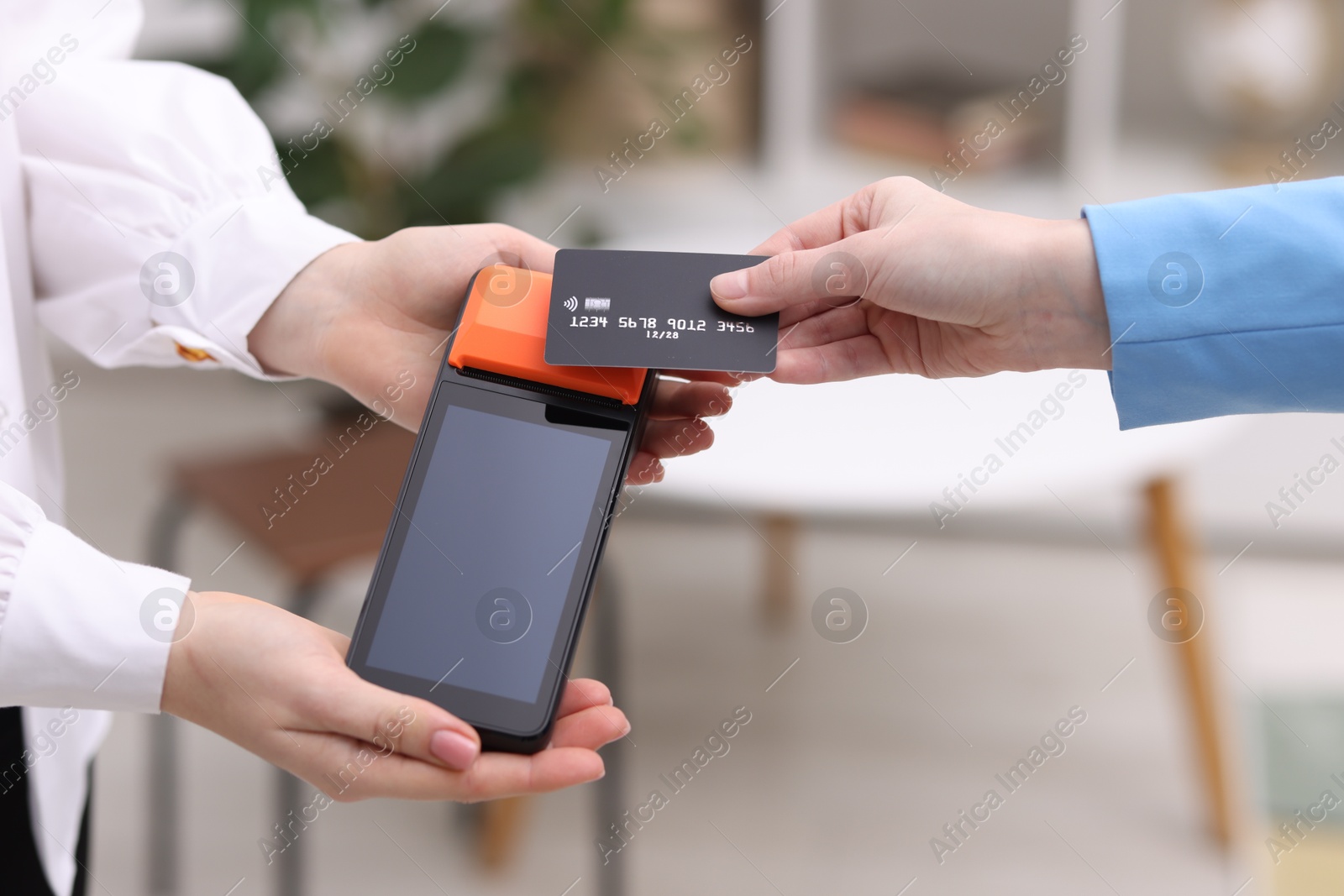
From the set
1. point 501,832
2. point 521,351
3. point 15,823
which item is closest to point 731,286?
point 521,351

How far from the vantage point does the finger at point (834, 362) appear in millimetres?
784

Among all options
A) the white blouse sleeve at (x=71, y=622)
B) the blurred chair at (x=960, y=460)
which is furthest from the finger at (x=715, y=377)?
the blurred chair at (x=960, y=460)

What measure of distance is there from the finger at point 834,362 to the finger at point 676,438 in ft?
0.23

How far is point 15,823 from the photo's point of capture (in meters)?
0.73

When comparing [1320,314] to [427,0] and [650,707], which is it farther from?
[427,0]

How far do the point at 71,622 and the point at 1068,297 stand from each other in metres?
0.64

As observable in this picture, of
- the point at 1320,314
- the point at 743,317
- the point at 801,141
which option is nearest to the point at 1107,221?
the point at 1320,314

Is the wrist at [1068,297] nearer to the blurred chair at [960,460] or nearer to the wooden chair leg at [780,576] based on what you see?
the blurred chair at [960,460]

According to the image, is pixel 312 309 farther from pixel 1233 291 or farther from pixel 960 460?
pixel 960 460

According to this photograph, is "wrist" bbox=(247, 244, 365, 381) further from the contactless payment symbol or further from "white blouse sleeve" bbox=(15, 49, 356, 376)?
the contactless payment symbol

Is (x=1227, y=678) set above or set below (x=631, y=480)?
above

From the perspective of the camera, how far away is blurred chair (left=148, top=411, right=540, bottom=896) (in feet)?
4.09

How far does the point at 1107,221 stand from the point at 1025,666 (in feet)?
3.98

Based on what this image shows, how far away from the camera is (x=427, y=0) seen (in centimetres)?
195
